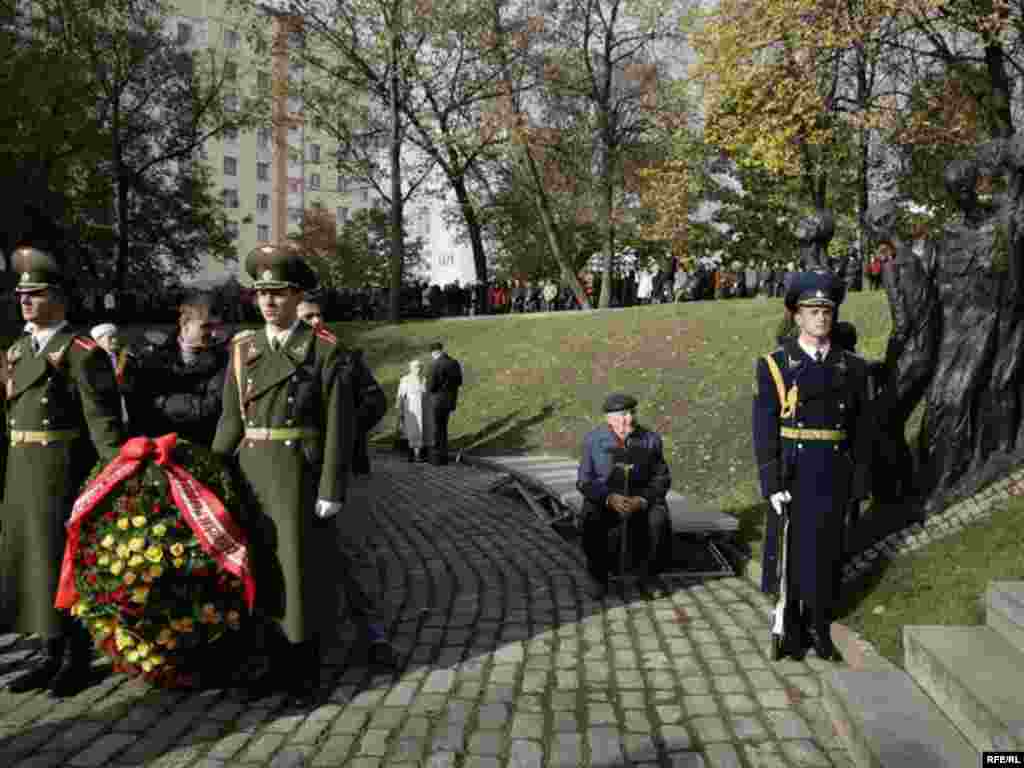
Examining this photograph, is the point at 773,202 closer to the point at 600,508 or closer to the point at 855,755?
the point at 600,508

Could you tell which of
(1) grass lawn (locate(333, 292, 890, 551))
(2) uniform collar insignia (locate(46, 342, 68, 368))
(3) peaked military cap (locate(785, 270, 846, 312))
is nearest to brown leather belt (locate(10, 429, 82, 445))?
(2) uniform collar insignia (locate(46, 342, 68, 368))

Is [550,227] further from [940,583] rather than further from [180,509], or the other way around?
[180,509]

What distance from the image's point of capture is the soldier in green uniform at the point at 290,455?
4348mm

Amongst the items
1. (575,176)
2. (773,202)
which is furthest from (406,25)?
(773,202)

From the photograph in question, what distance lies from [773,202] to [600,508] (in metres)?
34.3

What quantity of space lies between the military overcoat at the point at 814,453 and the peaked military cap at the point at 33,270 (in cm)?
416

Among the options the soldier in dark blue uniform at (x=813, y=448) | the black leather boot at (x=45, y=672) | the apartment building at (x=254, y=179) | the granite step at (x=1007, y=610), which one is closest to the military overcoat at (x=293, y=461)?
the black leather boot at (x=45, y=672)

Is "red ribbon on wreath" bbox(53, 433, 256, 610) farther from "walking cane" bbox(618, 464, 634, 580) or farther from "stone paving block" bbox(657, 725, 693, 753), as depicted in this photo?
"walking cane" bbox(618, 464, 634, 580)

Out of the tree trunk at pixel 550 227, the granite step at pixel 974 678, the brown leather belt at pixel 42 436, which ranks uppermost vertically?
the tree trunk at pixel 550 227

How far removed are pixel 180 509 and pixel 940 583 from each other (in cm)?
448

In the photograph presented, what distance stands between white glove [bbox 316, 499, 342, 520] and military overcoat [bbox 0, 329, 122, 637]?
1.16 meters

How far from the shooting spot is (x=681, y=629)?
18.1 ft

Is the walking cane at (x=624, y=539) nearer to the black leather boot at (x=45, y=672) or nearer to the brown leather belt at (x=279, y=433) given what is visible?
the brown leather belt at (x=279, y=433)

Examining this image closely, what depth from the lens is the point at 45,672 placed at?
182 inches
